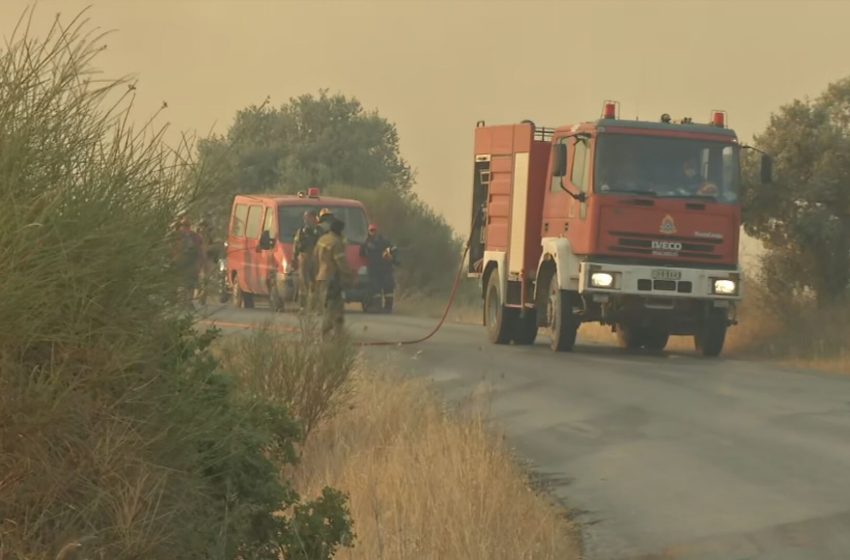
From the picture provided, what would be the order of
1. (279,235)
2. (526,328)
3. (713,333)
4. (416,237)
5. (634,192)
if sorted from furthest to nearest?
(416,237)
(279,235)
(526,328)
(713,333)
(634,192)

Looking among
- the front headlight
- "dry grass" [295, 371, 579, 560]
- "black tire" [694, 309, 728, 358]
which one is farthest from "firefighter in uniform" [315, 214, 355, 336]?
"dry grass" [295, 371, 579, 560]

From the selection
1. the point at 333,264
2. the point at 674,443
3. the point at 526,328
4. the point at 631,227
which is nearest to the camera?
the point at 674,443

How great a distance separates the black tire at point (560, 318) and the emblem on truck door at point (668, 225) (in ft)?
4.70

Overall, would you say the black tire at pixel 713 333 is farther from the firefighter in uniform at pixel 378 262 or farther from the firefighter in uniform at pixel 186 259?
the firefighter in uniform at pixel 186 259

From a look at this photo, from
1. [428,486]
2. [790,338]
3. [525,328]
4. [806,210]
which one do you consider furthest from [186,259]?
[806,210]

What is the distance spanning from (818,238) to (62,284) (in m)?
24.8

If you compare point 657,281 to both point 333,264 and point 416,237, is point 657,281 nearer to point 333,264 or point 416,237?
point 333,264

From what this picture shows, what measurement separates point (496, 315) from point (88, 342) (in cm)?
2101

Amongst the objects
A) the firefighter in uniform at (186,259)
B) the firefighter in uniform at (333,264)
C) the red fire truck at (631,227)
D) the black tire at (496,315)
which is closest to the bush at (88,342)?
the firefighter in uniform at (186,259)

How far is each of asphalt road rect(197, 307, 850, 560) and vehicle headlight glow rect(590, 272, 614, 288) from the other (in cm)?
93

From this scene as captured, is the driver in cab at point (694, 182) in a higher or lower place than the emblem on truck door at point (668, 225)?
higher

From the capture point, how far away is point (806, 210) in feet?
98.5

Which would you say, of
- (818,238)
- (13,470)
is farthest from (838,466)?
(818,238)

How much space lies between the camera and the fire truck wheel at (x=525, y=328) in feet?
87.8
